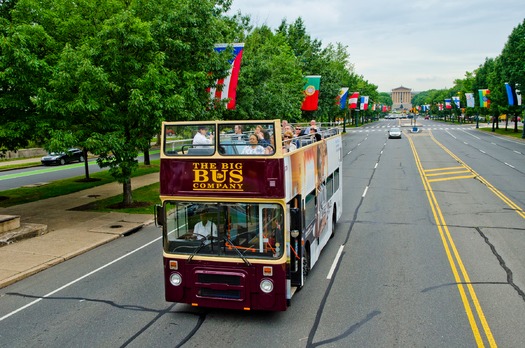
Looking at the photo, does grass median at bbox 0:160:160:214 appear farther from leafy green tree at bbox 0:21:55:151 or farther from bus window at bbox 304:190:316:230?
bus window at bbox 304:190:316:230

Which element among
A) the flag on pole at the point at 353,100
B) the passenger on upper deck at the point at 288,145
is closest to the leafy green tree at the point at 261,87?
the passenger on upper deck at the point at 288,145

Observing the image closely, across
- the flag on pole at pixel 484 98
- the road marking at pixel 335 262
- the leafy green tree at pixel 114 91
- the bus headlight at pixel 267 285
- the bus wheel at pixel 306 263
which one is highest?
the flag on pole at pixel 484 98

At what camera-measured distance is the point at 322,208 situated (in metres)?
12.1

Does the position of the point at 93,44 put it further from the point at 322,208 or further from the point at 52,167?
the point at 52,167

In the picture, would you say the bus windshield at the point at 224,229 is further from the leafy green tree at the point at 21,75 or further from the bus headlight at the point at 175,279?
the leafy green tree at the point at 21,75

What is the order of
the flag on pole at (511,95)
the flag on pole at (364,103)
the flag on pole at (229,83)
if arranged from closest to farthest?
the flag on pole at (229,83), the flag on pole at (511,95), the flag on pole at (364,103)

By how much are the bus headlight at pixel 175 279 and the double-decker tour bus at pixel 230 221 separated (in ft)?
0.06

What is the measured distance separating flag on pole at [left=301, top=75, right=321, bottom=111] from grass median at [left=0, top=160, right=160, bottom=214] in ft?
62.9

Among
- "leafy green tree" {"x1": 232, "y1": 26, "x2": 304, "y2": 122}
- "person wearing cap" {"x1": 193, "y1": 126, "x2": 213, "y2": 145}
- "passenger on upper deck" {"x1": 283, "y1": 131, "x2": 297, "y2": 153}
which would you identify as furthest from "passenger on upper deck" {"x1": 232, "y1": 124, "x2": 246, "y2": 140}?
"leafy green tree" {"x1": 232, "y1": 26, "x2": 304, "y2": 122}

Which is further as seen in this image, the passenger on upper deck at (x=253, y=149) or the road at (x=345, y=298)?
the passenger on upper deck at (x=253, y=149)

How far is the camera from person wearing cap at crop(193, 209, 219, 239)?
26.5 ft

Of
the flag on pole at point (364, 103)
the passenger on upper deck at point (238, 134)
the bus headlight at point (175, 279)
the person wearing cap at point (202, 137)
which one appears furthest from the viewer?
the flag on pole at point (364, 103)

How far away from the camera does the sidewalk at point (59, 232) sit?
40.8 ft

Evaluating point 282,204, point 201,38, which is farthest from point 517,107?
point 282,204
